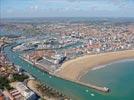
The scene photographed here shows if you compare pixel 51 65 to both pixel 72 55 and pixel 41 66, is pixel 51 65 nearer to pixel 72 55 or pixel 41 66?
pixel 41 66

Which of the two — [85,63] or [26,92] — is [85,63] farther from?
[26,92]

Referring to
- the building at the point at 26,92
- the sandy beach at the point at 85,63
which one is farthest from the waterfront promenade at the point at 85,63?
the building at the point at 26,92

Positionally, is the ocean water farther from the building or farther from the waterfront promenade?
the building

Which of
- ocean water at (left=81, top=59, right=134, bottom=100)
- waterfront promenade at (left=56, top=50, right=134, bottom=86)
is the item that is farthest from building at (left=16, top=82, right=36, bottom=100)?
ocean water at (left=81, top=59, right=134, bottom=100)

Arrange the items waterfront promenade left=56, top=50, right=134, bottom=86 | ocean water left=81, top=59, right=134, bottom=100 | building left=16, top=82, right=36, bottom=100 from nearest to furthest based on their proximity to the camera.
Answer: building left=16, top=82, right=36, bottom=100
ocean water left=81, top=59, right=134, bottom=100
waterfront promenade left=56, top=50, right=134, bottom=86

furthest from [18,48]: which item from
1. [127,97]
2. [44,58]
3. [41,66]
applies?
[127,97]

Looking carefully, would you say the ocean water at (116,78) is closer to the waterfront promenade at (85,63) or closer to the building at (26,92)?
the waterfront promenade at (85,63)
